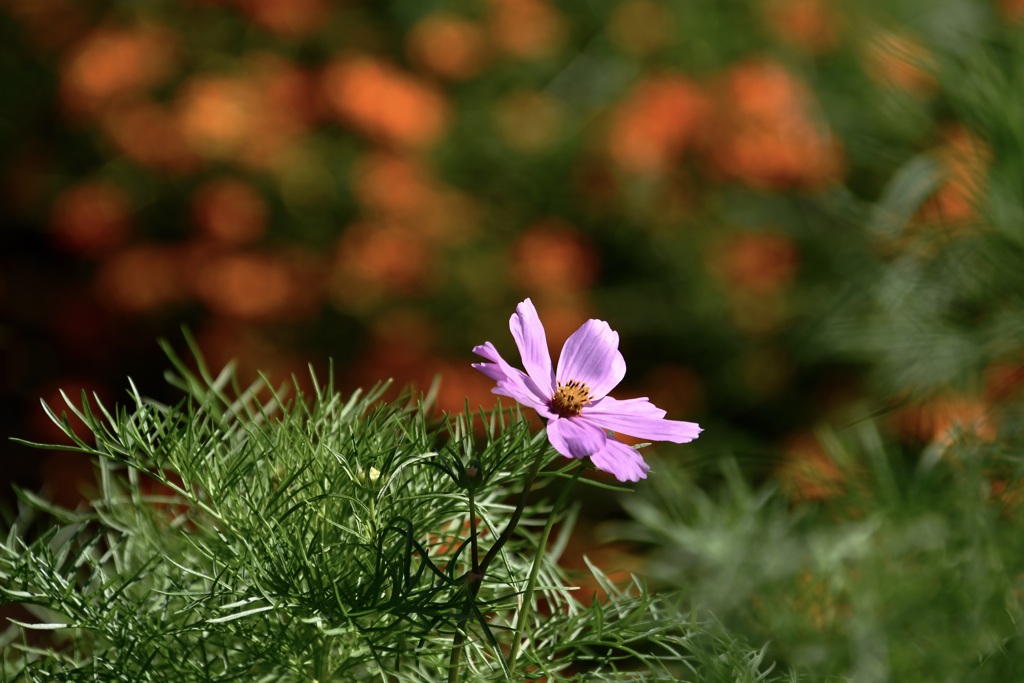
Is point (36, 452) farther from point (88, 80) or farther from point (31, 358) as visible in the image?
point (88, 80)

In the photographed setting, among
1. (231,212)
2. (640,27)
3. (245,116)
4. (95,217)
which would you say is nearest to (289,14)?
(245,116)

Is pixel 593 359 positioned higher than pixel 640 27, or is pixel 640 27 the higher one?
pixel 593 359

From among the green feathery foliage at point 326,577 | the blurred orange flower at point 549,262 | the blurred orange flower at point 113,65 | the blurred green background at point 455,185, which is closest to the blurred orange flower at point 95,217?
the blurred green background at point 455,185

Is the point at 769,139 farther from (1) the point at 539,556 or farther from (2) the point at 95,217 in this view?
(1) the point at 539,556

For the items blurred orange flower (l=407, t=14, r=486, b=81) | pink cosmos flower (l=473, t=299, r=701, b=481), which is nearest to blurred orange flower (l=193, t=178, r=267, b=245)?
blurred orange flower (l=407, t=14, r=486, b=81)

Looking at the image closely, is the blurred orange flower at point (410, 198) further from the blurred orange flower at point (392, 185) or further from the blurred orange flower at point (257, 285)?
the blurred orange flower at point (257, 285)

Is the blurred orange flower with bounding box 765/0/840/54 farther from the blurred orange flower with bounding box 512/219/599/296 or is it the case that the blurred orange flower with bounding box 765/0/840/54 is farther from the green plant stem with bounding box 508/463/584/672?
the green plant stem with bounding box 508/463/584/672
